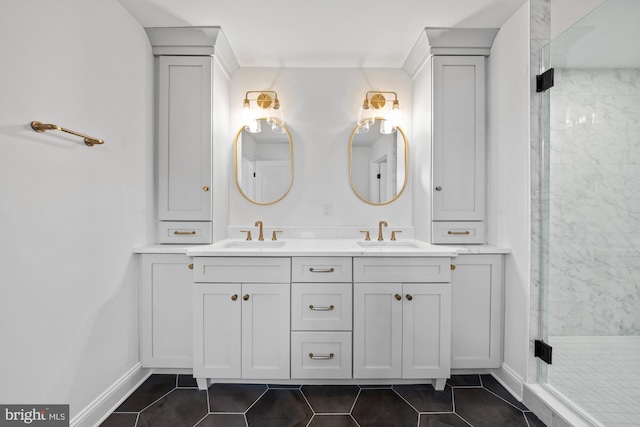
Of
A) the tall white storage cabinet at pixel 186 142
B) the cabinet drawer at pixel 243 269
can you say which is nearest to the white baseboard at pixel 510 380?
the cabinet drawer at pixel 243 269

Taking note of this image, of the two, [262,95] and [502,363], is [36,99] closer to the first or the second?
[262,95]

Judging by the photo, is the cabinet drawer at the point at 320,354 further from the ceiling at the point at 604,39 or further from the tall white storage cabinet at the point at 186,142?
the ceiling at the point at 604,39

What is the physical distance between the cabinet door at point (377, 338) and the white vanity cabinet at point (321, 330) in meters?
0.05

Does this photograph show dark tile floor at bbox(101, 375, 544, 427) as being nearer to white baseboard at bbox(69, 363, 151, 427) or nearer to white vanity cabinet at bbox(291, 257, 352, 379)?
white baseboard at bbox(69, 363, 151, 427)

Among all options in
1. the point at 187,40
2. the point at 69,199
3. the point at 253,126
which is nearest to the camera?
the point at 69,199

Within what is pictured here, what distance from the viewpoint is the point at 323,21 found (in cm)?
193

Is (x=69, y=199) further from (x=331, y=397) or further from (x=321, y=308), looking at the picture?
(x=331, y=397)

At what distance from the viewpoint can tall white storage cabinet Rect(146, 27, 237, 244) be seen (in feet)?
6.93

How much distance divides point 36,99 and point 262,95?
4.85ft

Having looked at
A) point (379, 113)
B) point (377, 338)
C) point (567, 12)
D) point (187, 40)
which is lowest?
point (377, 338)

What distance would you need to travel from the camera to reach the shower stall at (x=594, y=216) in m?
1.42

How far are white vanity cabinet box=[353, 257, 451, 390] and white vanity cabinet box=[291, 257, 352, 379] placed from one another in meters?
0.07

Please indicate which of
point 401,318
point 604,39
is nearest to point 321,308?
point 401,318

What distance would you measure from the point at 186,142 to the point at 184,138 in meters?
0.03
